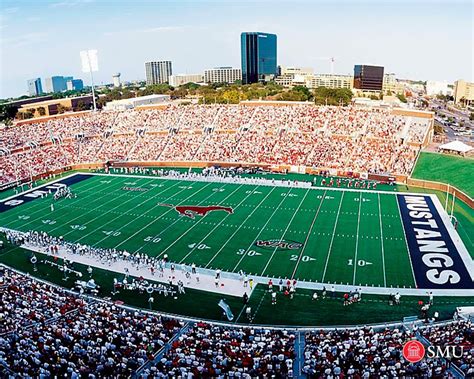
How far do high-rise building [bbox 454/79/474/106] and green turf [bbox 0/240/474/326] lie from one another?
142 m

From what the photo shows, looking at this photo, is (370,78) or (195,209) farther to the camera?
(370,78)

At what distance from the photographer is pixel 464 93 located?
152875 millimetres

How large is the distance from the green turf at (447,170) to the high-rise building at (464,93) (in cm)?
11303

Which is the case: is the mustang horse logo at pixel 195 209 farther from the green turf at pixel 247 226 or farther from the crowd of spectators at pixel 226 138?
the crowd of spectators at pixel 226 138

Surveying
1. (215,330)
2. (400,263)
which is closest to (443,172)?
(400,263)

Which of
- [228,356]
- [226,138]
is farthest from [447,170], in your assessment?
[228,356]

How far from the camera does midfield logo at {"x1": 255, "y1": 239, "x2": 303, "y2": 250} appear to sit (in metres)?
28.0

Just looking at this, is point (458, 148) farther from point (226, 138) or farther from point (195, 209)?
point (195, 209)

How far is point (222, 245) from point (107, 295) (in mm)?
8302

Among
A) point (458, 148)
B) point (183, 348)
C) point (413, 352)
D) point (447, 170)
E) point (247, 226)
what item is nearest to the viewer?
point (413, 352)

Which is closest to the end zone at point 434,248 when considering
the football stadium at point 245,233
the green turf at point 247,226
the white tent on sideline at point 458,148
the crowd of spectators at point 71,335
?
the football stadium at point 245,233

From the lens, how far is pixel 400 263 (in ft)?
83.7

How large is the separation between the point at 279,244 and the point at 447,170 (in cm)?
2278

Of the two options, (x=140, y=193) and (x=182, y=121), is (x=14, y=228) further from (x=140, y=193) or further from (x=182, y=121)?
(x=182, y=121)
